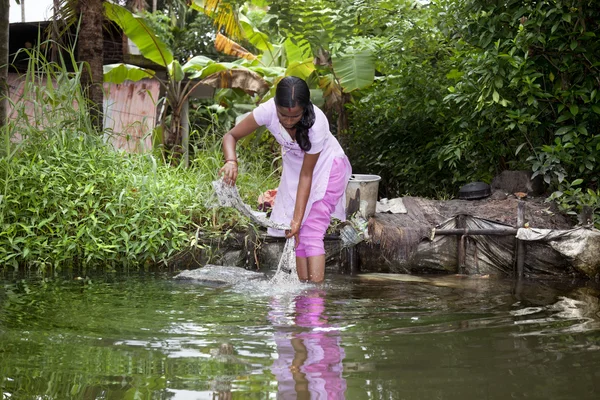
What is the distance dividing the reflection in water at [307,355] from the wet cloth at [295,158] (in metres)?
0.98

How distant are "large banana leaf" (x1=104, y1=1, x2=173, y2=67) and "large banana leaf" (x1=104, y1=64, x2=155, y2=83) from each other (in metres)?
0.32

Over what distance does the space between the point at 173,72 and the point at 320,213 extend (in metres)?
6.89

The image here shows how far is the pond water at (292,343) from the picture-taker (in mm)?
Answer: 2605

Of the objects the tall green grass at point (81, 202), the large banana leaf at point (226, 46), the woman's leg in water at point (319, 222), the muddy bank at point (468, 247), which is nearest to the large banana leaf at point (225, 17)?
the large banana leaf at point (226, 46)

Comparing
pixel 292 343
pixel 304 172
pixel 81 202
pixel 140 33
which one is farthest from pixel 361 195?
pixel 140 33

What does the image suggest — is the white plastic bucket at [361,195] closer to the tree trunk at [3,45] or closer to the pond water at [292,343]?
the pond water at [292,343]

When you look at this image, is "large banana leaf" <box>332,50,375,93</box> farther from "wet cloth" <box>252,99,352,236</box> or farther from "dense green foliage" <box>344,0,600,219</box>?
"wet cloth" <box>252,99,352,236</box>

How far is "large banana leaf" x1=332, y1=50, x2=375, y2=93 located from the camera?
1000 cm

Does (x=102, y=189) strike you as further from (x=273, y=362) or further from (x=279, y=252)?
(x=273, y=362)

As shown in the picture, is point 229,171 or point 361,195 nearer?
point 229,171

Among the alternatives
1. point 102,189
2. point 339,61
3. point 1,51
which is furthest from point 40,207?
point 339,61

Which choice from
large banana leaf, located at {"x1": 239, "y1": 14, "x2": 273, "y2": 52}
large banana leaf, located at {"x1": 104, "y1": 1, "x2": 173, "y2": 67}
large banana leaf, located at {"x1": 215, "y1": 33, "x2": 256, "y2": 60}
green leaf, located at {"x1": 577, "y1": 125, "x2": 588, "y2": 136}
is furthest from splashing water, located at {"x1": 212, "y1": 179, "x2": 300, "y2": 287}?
large banana leaf, located at {"x1": 215, "y1": 33, "x2": 256, "y2": 60}

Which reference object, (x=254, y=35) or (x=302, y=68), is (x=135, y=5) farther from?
(x=302, y=68)

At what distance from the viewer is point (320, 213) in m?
5.10
